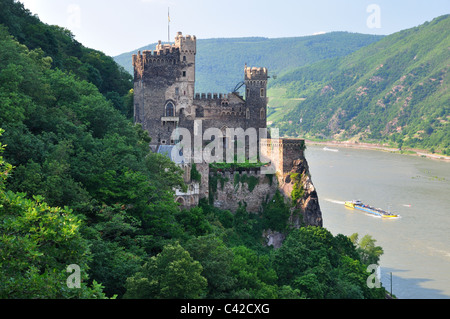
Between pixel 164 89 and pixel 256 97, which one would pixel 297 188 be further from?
pixel 164 89

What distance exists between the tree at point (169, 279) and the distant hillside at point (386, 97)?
322 feet

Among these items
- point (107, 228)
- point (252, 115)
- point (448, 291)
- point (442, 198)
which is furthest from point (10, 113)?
point (442, 198)

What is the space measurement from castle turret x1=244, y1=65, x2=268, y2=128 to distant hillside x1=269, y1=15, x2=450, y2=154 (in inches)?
3000

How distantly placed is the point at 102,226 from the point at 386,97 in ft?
424

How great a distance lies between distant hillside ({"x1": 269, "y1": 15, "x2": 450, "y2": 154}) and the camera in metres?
121

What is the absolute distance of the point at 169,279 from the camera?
1370 cm

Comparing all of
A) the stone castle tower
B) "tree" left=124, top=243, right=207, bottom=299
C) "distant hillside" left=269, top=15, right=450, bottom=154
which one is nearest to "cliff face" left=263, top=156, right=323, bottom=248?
the stone castle tower

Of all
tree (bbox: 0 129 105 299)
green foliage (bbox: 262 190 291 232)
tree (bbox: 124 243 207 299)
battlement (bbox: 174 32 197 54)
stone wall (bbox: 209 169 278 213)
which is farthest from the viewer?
battlement (bbox: 174 32 197 54)

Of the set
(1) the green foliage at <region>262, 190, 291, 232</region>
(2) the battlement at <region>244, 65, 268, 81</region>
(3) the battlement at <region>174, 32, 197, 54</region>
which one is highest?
(3) the battlement at <region>174, 32, 197, 54</region>

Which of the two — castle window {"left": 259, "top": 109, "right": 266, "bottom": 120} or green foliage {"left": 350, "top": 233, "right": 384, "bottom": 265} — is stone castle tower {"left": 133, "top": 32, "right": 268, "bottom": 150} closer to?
castle window {"left": 259, "top": 109, "right": 266, "bottom": 120}

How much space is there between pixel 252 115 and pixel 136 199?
60.1ft

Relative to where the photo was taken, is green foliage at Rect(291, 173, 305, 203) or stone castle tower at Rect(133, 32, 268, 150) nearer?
green foliage at Rect(291, 173, 305, 203)

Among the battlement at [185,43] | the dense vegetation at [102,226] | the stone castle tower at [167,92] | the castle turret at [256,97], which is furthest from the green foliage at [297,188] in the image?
the battlement at [185,43]

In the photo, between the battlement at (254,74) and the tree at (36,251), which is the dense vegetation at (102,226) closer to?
the tree at (36,251)
